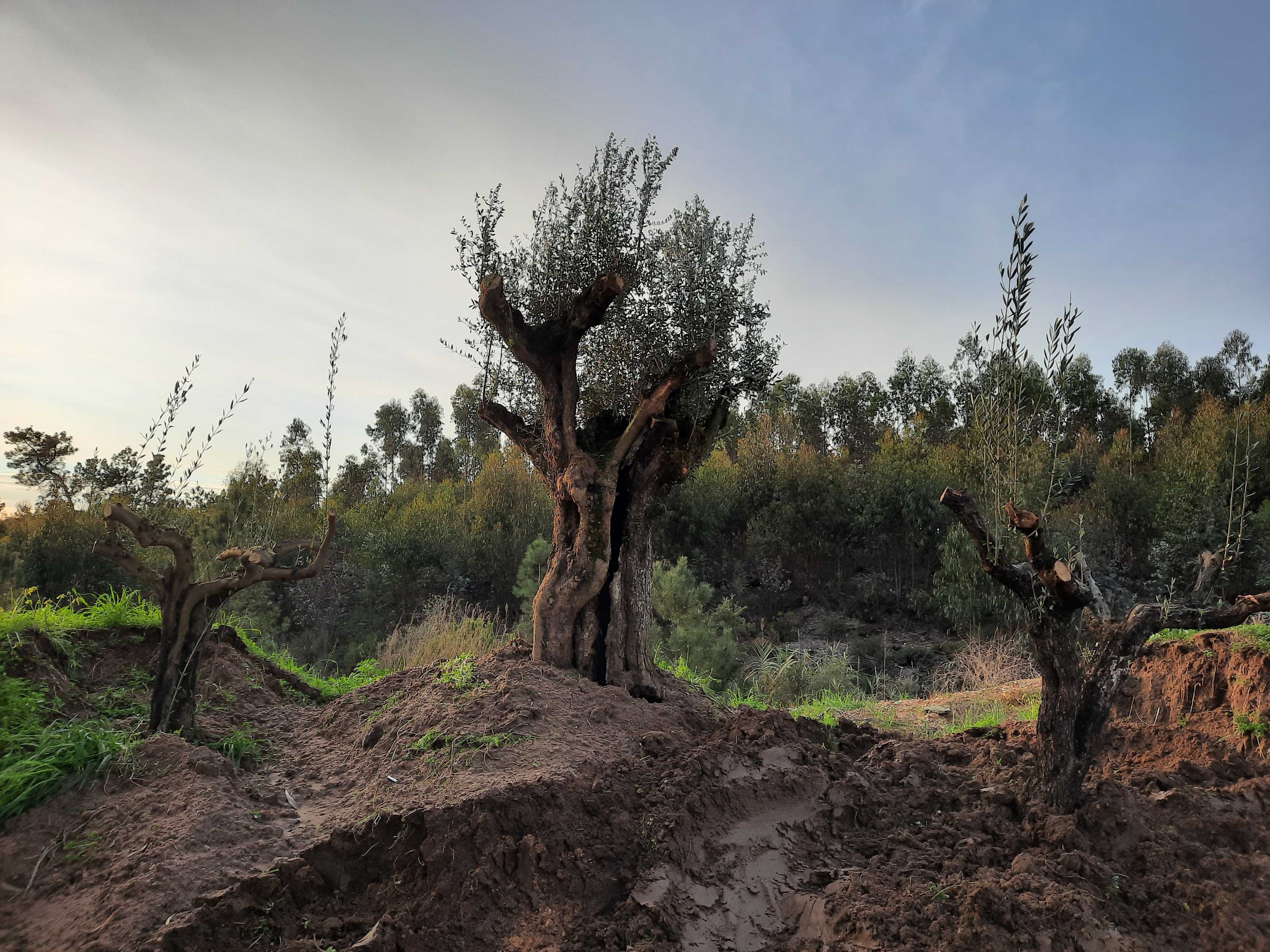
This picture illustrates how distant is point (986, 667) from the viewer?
10336mm

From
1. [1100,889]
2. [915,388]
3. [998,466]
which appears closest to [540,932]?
[1100,889]

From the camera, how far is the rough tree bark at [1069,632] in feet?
12.1

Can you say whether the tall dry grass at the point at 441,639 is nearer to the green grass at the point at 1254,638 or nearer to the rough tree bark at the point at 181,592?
the rough tree bark at the point at 181,592

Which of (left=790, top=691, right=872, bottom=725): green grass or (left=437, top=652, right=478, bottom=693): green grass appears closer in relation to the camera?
(left=437, top=652, right=478, bottom=693): green grass

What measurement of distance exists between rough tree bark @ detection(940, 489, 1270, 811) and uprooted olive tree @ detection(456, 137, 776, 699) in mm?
2763

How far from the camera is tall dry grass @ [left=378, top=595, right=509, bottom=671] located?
9242mm

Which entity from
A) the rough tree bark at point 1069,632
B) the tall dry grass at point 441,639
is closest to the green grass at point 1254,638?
the rough tree bark at point 1069,632

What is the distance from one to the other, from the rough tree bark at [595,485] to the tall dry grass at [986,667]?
5.33m

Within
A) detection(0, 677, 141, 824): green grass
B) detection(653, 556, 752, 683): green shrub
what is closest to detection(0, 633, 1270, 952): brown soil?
detection(0, 677, 141, 824): green grass

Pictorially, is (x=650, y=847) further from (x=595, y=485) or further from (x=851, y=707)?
(x=851, y=707)

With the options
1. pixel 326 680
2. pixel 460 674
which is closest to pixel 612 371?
pixel 460 674

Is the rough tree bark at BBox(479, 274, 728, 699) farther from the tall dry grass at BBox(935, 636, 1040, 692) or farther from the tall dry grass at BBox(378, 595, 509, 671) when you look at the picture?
the tall dry grass at BBox(935, 636, 1040, 692)

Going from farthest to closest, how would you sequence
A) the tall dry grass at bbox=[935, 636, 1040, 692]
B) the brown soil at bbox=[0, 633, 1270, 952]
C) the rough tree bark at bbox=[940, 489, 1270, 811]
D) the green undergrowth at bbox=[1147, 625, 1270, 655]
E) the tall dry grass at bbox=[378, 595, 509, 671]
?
the tall dry grass at bbox=[935, 636, 1040, 692] < the tall dry grass at bbox=[378, 595, 509, 671] < the green undergrowth at bbox=[1147, 625, 1270, 655] < the rough tree bark at bbox=[940, 489, 1270, 811] < the brown soil at bbox=[0, 633, 1270, 952]

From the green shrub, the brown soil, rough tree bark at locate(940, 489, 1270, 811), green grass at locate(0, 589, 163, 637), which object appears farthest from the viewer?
the green shrub
